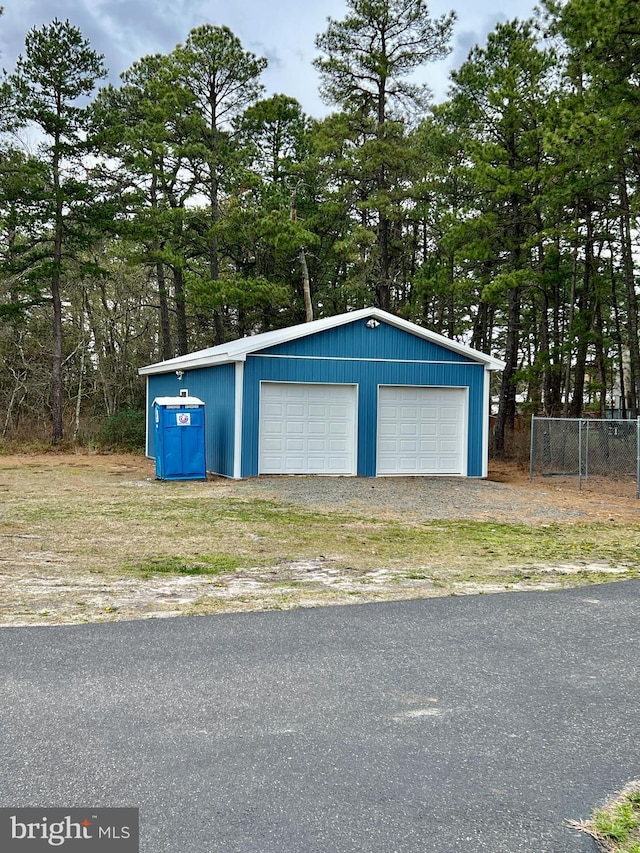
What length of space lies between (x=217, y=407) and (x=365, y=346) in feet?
11.7

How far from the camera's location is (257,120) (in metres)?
25.5

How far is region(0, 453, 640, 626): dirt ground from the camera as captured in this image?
5867mm

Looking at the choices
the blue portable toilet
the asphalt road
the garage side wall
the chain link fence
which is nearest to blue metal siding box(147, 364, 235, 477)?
the garage side wall

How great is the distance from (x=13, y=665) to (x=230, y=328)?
2605 centimetres

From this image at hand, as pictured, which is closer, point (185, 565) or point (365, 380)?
point (185, 565)

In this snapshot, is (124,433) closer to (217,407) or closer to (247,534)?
(217,407)

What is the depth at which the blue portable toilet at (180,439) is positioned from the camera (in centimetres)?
1526

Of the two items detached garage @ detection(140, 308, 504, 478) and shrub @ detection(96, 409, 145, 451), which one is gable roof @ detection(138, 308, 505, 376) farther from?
shrub @ detection(96, 409, 145, 451)

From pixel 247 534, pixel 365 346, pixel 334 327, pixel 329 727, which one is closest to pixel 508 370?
pixel 365 346

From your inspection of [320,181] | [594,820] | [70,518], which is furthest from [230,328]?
[594,820]

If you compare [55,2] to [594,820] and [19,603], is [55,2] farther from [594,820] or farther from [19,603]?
[594,820]

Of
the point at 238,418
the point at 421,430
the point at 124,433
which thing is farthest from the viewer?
the point at 124,433

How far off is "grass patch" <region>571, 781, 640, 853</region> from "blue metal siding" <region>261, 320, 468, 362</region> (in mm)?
13327

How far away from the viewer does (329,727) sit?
358 cm
